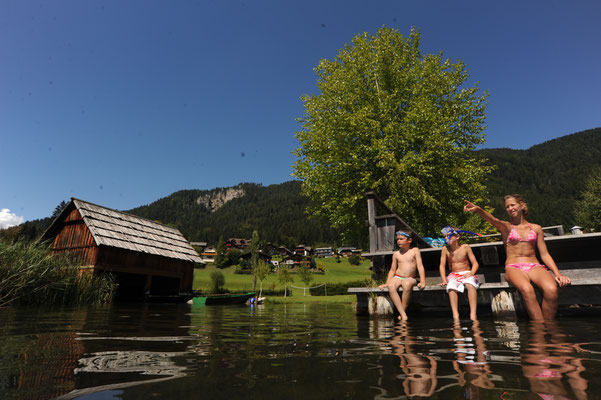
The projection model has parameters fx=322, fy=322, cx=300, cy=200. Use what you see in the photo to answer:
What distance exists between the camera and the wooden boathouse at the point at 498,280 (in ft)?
19.1

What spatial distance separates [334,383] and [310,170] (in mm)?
15814

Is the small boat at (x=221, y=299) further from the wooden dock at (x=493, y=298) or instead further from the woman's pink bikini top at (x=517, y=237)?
the woman's pink bikini top at (x=517, y=237)

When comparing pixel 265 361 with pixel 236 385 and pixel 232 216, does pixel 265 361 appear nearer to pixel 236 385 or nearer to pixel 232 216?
pixel 236 385

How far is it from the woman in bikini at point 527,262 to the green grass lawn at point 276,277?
3890 cm

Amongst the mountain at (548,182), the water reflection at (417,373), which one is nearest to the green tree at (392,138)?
the water reflection at (417,373)

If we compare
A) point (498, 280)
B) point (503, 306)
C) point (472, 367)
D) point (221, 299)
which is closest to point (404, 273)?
point (503, 306)

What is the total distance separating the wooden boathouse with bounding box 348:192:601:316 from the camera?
582 cm

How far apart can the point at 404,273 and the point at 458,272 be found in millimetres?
1005

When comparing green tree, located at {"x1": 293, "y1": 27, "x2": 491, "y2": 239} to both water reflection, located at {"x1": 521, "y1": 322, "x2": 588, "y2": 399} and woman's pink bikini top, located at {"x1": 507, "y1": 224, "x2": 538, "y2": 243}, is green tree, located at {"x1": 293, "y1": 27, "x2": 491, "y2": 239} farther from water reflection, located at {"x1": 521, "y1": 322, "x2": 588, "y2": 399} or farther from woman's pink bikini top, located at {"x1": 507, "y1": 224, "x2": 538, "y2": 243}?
water reflection, located at {"x1": 521, "y1": 322, "x2": 588, "y2": 399}

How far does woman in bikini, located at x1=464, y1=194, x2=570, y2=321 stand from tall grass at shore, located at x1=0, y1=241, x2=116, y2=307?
1112cm

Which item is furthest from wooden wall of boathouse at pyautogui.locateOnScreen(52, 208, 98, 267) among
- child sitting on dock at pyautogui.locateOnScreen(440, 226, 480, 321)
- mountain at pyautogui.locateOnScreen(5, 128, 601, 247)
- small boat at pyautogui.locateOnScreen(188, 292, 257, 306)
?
mountain at pyautogui.locateOnScreen(5, 128, 601, 247)

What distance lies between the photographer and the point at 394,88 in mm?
17125

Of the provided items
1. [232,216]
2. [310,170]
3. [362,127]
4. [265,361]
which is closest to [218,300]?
[310,170]

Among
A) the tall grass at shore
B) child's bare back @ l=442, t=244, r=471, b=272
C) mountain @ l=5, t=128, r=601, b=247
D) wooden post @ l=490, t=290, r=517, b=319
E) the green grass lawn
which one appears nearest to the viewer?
wooden post @ l=490, t=290, r=517, b=319
